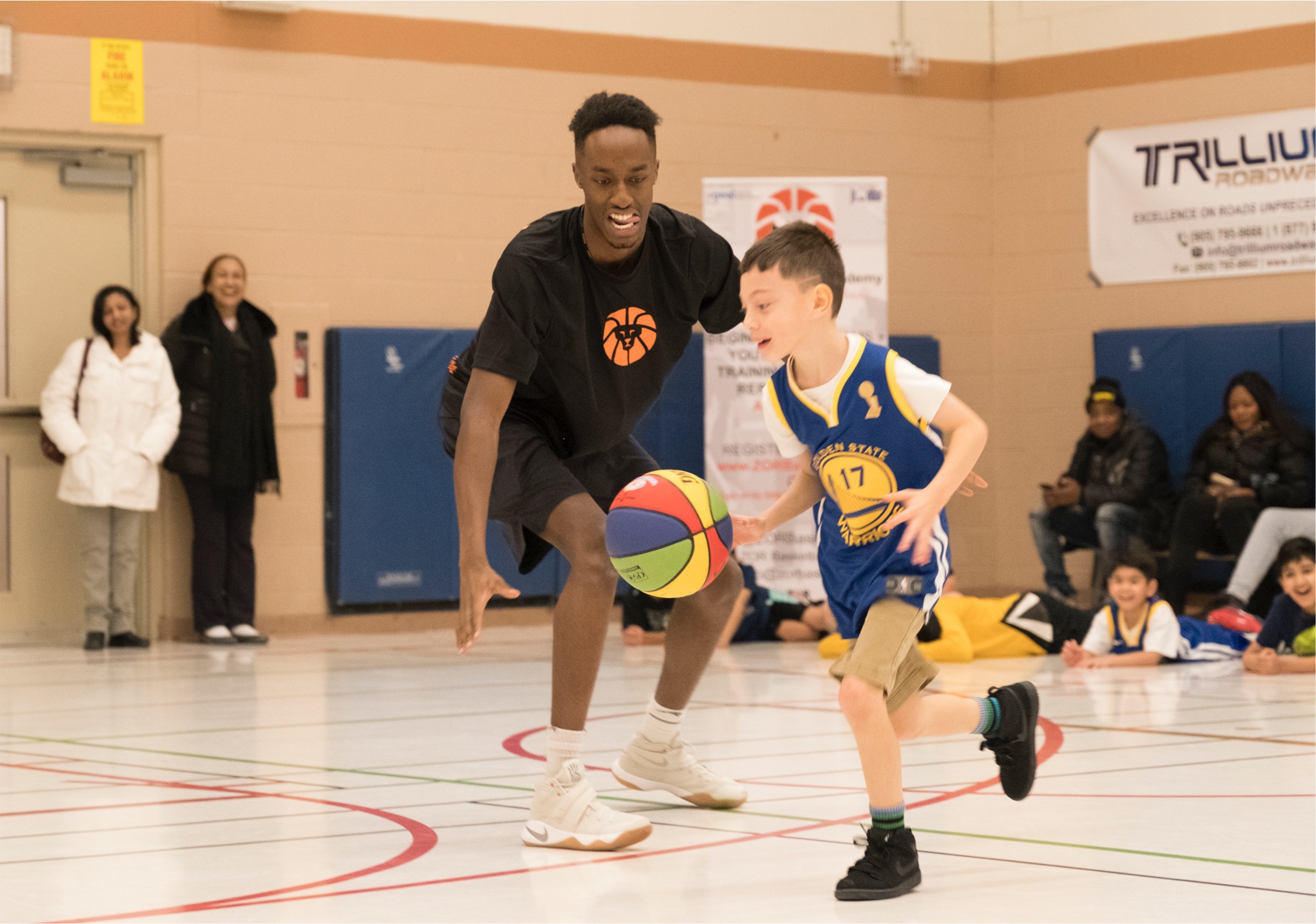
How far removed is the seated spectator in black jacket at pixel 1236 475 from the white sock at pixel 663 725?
596cm

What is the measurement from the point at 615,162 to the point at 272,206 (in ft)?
21.0

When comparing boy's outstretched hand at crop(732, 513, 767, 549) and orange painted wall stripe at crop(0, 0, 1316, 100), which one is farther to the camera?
orange painted wall stripe at crop(0, 0, 1316, 100)

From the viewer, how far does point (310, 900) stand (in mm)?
3057

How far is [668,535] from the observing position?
3459 mm

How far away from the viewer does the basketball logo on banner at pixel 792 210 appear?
957 centimetres

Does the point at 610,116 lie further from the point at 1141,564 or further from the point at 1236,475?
the point at 1236,475

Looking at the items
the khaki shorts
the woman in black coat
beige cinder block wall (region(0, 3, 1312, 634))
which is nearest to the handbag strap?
the woman in black coat

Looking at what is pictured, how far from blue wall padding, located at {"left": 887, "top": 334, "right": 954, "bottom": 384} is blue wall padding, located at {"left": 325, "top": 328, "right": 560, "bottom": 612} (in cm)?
290

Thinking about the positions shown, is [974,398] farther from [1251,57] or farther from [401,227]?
[401,227]

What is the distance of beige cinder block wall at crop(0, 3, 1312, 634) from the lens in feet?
30.7

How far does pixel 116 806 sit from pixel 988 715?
2.12 meters

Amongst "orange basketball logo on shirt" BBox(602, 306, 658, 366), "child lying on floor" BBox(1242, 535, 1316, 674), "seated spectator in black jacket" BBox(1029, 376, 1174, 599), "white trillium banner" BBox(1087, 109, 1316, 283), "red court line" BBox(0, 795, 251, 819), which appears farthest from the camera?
"white trillium banner" BBox(1087, 109, 1316, 283)

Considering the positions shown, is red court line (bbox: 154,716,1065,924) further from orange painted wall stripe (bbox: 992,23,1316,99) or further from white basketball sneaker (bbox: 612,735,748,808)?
orange painted wall stripe (bbox: 992,23,1316,99)

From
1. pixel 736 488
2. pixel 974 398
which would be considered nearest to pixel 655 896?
pixel 736 488
